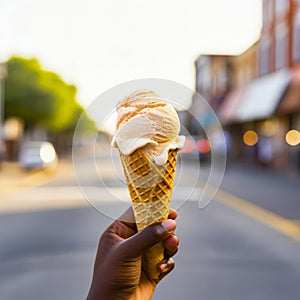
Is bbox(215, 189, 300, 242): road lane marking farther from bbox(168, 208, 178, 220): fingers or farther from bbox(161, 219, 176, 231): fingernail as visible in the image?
bbox(161, 219, 176, 231): fingernail

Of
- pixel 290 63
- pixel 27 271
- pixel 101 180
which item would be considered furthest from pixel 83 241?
pixel 290 63

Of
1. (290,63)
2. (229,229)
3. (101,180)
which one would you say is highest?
(290,63)

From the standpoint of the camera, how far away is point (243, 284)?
764 cm

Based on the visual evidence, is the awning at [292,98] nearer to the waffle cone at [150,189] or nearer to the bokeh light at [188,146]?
the bokeh light at [188,146]

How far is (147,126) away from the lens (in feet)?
6.49

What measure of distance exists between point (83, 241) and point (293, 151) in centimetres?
2198

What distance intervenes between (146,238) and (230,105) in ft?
134

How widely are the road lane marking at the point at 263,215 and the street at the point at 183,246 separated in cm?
2

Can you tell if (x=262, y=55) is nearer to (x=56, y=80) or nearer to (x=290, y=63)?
(x=290, y=63)

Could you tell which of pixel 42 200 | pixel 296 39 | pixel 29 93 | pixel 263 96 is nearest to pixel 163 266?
pixel 42 200

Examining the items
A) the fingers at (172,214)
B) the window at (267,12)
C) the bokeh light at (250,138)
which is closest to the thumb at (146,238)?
the fingers at (172,214)

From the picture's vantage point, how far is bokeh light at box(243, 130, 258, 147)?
40.5 meters

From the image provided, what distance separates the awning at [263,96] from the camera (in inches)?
1252

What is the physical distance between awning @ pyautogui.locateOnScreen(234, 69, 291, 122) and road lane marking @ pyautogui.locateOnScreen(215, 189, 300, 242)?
13.2 metres
